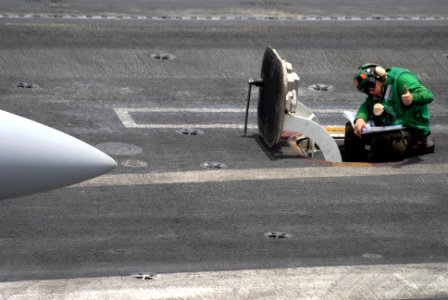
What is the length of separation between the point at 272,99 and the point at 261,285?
4.35m

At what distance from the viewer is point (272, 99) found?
1482cm

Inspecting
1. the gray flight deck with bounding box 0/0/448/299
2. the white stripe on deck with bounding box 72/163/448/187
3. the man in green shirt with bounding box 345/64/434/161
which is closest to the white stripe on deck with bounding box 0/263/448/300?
the gray flight deck with bounding box 0/0/448/299

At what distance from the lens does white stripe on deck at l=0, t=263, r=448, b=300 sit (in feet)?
34.6

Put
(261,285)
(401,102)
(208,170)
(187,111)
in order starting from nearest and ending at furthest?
(261,285)
(208,170)
(401,102)
(187,111)

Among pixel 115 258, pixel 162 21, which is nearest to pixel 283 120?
pixel 115 258

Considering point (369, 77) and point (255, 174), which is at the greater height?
point (369, 77)

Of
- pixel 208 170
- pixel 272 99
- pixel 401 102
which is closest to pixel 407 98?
pixel 401 102

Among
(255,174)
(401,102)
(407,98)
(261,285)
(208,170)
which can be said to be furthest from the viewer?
(401,102)

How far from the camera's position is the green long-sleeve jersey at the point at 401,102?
1473 centimetres

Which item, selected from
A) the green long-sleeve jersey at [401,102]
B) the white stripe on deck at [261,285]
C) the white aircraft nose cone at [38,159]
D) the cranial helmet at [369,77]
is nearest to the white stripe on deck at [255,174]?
the green long-sleeve jersey at [401,102]

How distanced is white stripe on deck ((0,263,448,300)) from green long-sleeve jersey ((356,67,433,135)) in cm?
372

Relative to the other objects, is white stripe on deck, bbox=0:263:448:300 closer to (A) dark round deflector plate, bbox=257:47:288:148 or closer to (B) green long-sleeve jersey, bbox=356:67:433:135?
(A) dark round deflector plate, bbox=257:47:288:148

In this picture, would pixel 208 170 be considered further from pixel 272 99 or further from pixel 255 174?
pixel 272 99

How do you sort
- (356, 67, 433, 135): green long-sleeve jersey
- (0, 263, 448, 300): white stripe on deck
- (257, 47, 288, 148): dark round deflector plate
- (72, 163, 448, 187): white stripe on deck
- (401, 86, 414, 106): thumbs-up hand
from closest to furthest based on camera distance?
(0, 263, 448, 300): white stripe on deck
(72, 163, 448, 187): white stripe on deck
(257, 47, 288, 148): dark round deflector plate
(401, 86, 414, 106): thumbs-up hand
(356, 67, 433, 135): green long-sleeve jersey
